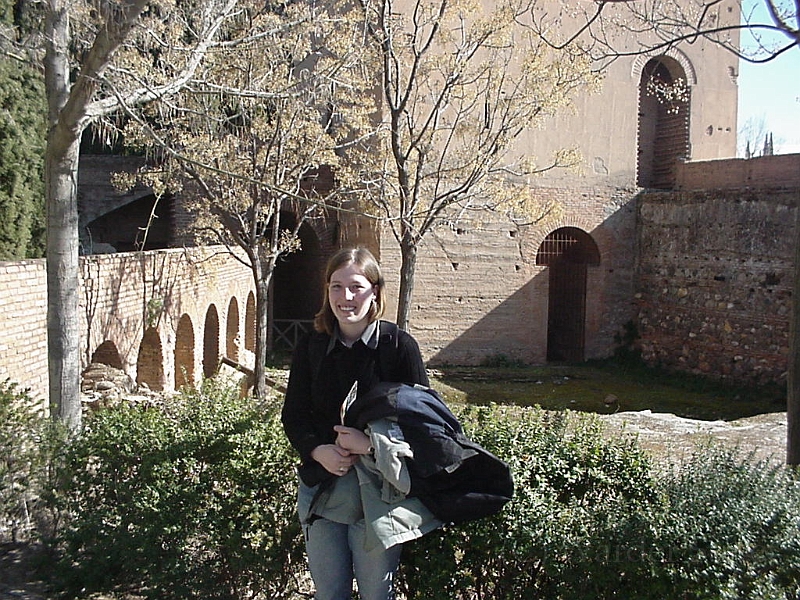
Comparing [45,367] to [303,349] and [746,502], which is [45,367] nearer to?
[303,349]

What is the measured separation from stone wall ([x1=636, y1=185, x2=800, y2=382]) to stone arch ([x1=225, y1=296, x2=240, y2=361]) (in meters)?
9.64

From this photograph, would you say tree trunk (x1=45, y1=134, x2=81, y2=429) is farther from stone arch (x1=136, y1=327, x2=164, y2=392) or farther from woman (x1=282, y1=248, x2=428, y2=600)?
stone arch (x1=136, y1=327, x2=164, y2=392)

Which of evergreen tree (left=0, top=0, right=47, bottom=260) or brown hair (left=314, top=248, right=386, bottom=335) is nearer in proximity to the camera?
brown hair (left=314, top=248, right=386, bottom=335)

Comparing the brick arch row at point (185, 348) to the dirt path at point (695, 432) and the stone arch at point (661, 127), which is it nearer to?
the dirt path at point (695, 432)

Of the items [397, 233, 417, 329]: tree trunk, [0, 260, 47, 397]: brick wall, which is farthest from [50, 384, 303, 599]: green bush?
[397, 233, 417, 329]: tree trunk

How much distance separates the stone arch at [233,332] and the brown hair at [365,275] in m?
14.9

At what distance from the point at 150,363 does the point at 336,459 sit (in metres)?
10.3

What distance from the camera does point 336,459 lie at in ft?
9.64

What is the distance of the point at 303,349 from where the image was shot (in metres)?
3.14

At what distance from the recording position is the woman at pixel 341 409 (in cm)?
297

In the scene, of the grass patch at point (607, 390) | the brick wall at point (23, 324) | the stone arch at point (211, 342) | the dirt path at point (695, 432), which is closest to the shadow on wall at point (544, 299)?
the grass patch at point (607, 390)

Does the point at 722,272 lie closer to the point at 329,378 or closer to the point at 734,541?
the point at 734,541

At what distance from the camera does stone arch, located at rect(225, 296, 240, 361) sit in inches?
704

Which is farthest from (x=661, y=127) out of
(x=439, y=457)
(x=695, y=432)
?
(x=439, y=457)
